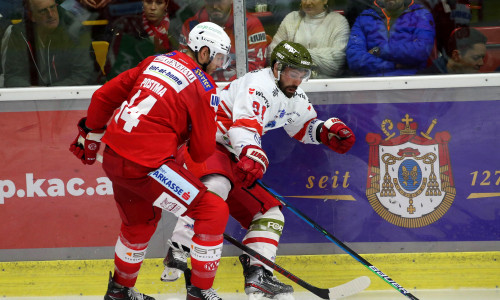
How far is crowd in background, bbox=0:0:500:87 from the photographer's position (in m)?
3.73

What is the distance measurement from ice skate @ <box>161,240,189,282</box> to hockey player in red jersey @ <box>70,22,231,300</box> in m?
0.33

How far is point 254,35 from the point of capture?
3.83 m

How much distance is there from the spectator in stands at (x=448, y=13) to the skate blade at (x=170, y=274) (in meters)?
1.90

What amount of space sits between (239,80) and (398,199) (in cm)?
111

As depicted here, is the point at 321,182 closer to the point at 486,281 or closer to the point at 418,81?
the point at 418,81

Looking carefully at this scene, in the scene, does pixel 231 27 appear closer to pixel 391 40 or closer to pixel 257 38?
pixel 257 38

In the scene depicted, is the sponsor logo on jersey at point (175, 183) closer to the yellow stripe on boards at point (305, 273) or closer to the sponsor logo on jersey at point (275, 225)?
the sponsor logo on jersey at point (275, 225)

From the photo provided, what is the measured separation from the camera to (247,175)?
329cm

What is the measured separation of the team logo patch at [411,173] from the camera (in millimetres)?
3797

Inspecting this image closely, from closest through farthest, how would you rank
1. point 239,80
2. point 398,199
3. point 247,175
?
point 247,175
point 239,80
point 398,199

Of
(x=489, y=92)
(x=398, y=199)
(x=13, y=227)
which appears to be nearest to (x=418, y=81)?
(x=489, y=92)

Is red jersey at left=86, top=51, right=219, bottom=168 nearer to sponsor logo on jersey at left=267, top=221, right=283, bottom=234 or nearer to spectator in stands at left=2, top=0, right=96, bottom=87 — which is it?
sponsor logo on jersey at left=267, top=221, right=283, bottom=234

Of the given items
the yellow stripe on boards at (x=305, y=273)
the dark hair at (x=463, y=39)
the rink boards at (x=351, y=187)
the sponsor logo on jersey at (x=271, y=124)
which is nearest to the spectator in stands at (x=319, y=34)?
the rink boards at (x=351, y=187)

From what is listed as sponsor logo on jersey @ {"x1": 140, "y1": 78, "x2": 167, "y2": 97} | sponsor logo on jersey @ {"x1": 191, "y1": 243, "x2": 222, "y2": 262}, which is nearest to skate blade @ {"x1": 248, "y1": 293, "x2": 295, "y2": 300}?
sponsor logo on jersey @ {"x1": 191, "y1": 243, "x2": 222, "y2": 262}
